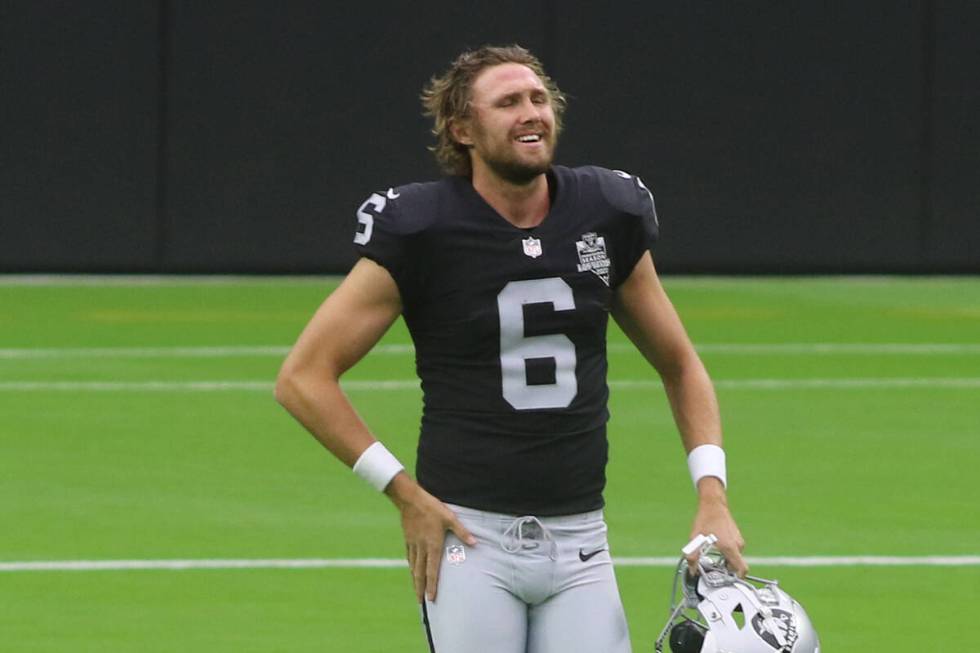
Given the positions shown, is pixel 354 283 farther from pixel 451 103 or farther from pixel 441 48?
pixel 441 48

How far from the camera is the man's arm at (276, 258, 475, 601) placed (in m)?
5.22

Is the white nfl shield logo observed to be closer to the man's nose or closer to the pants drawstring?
the man's nose

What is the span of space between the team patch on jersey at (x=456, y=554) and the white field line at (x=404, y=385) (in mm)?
9754

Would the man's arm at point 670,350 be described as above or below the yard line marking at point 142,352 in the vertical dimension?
above

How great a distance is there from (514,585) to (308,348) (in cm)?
71

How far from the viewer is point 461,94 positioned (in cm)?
535

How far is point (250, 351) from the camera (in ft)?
56.8

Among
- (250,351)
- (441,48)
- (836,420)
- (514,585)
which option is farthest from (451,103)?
(441,48)

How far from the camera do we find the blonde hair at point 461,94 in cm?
534

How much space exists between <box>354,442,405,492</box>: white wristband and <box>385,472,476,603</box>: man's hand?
0.06 ft

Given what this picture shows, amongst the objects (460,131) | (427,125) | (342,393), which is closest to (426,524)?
(342,393)

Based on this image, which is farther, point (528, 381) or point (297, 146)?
point (297, 146)

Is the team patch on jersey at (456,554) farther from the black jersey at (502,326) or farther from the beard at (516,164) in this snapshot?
the beard at (516,164)

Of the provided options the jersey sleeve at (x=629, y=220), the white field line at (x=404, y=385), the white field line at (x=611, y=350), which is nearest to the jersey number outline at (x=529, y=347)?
the jersey sleeve at (x=629, y=220)
